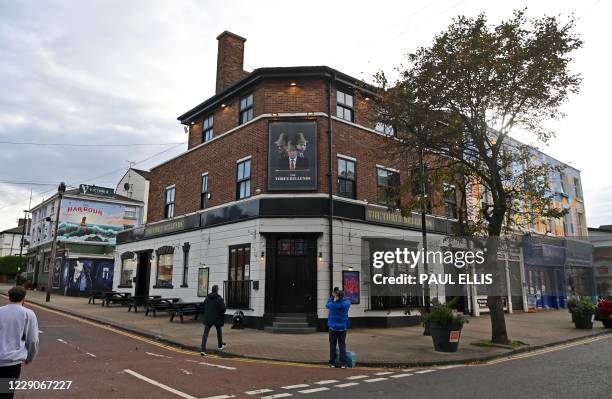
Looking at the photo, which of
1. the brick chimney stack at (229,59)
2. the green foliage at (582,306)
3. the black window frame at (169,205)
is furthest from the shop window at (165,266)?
the green foliage at (582,306)

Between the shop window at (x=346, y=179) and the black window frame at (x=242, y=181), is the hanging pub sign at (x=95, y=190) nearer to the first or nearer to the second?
the black window frame at (x=242, y=181)

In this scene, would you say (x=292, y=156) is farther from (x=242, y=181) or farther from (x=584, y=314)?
(x=584, y=314)

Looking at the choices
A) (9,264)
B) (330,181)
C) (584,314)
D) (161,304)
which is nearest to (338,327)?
(330,181)

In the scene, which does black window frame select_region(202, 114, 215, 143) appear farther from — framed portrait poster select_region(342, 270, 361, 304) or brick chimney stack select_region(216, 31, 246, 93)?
framed portrait poster select_region(342, 270, 361, 304)

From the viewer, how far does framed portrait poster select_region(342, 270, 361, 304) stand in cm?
1731

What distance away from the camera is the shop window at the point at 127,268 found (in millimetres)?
27609

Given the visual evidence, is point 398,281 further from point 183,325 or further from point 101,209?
point 101,209

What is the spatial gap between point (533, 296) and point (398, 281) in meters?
15.0

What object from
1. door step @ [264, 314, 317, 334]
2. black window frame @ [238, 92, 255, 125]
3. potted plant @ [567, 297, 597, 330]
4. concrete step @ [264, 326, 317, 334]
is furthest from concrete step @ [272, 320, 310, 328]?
potted plant @ [567, 297, 597, 330]

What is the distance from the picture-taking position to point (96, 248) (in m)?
42.0

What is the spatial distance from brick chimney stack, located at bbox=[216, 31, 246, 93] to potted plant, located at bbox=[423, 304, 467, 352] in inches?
618

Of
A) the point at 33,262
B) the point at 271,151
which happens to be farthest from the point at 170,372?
the point at 33,262

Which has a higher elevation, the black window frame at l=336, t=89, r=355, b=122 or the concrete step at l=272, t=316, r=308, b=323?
the black window frame at l=336, t=89, r=355, b=122

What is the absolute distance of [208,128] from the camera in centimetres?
2291
